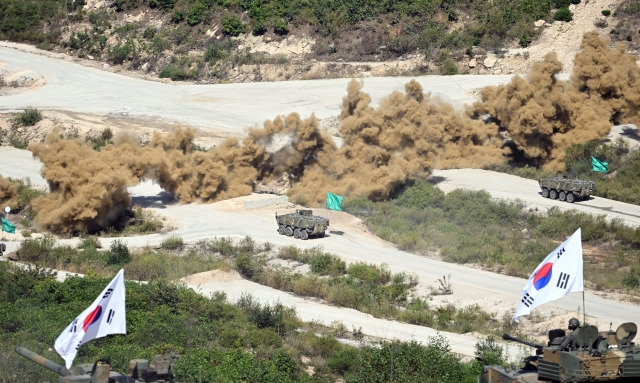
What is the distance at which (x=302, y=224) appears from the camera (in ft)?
156

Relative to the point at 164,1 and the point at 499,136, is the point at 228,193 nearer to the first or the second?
the point at 499,136

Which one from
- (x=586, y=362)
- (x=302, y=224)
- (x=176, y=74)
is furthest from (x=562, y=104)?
(x=586, y=362)

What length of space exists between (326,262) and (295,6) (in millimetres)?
49030

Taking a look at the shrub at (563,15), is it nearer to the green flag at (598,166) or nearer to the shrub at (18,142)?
the green flag at (598,166)

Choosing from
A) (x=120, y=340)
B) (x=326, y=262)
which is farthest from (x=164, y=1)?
(x=120, y=340)

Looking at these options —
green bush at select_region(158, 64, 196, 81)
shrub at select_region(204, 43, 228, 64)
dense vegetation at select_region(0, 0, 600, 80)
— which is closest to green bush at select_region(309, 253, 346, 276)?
dense vegetation at select_region(0, 0, 600, 80)

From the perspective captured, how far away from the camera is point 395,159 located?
54.0m

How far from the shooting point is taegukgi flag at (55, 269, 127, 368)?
1945 centimetres

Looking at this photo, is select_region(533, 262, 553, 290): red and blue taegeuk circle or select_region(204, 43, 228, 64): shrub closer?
select_region(533, 262, 553, 290): red and blue taegeuk circle

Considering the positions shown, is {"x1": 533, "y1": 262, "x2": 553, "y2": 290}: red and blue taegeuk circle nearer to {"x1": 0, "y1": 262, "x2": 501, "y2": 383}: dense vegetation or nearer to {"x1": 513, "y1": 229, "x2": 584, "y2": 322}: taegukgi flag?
{"x1": 513, "y1": 229, "x2": 584, "y2": 322}: taegukgi flag

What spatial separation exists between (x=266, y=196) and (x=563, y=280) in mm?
33470

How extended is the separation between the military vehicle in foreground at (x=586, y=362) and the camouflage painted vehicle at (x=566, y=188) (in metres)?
33.1

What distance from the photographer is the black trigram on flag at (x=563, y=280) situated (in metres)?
22.2

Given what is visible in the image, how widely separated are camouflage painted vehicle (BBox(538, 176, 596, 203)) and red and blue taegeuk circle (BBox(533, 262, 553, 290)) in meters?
31.8
